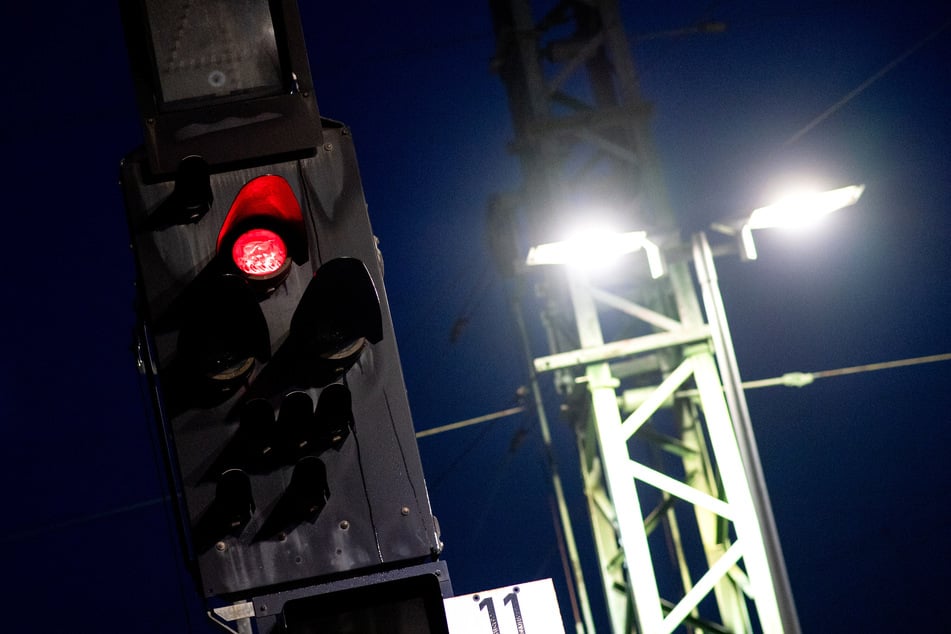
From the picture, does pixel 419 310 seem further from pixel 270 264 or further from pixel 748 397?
pixel 270 264

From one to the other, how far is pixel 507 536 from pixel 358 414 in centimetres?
1223

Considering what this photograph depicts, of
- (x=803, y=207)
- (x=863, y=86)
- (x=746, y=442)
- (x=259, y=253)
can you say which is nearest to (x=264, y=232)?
(x=259, y=253)

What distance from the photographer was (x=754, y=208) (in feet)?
22.3

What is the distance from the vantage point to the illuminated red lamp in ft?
9.99

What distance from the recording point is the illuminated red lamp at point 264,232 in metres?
3.04

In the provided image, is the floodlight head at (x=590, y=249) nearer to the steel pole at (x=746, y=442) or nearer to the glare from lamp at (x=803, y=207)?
the steel pole at (x=746, y=442)

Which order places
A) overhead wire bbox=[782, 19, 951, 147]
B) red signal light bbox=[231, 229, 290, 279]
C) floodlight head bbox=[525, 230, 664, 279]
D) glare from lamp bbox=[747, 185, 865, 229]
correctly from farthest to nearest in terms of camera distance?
overhead wire bbox=[782, 19, 951, 147], glare from lamp bbox=[747, 185, 865, 229], floodlight head bbox=[525, 230, 664, 279], red signal light bbox=[231, 229, 290, 279]

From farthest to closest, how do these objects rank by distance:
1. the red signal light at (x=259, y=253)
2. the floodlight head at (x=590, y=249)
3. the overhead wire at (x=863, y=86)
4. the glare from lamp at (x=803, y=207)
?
the overhead wire at (x=863, y=86) < the glare from lamp at (x=803, y=207) < the floodlight head at (x=590, y=249) < the red signal light at (x=259, y=253)

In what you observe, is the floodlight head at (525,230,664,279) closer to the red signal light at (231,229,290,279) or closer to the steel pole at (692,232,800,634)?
the steel pole at (692,232,800,634)

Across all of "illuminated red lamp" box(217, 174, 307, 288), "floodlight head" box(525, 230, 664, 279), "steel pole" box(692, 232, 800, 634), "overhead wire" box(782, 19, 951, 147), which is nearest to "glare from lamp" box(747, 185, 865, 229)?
"steel pole" box(692, 232, 800, 634)

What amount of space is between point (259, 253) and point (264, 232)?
6 cm

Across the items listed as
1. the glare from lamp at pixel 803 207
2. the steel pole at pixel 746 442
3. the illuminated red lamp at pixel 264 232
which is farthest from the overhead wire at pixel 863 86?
the illuminated red lamp at pixel 264 232

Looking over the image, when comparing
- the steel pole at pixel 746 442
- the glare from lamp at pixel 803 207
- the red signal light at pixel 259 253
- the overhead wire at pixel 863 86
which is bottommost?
the steel pole at pixel 746 442

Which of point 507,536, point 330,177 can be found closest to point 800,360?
point 507,536
